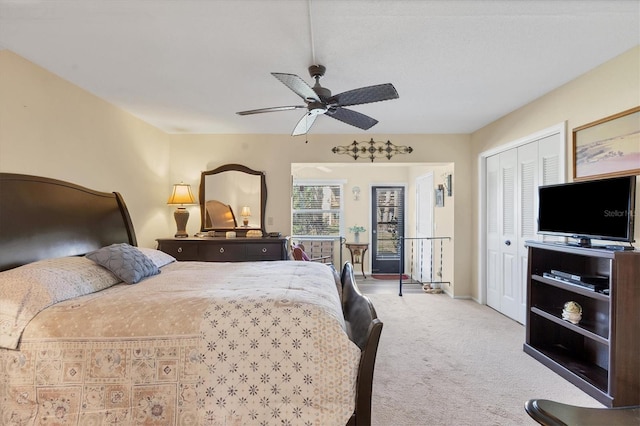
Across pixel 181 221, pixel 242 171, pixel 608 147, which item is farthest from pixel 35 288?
pixel 608 147

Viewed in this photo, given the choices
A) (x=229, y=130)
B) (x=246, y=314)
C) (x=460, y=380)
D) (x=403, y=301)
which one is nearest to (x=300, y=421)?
(x=246, y=314)

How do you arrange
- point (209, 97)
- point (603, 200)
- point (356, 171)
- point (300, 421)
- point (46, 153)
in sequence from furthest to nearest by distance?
point (356, 171) → point (209, 97) → point (46, 153) → point (603, 200) → point (300, 421)

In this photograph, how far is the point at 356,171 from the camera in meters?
7.39

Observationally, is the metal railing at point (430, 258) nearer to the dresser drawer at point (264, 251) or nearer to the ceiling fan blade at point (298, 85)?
the dresser drawer at point (264, 251)

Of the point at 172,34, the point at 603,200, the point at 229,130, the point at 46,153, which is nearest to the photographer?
the point at 172,34

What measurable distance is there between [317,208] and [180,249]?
366 centimetres

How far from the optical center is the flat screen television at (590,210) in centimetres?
225

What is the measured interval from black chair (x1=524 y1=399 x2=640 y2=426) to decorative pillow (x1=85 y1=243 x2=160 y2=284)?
2347 mm

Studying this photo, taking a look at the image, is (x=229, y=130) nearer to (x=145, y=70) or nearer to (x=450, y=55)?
(x=145, y=70)

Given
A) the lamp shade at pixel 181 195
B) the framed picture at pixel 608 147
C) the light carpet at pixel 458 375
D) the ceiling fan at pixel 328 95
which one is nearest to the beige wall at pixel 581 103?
the framed picture at pixel 608 147

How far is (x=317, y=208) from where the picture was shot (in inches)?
294

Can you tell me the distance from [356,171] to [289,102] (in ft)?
13.1

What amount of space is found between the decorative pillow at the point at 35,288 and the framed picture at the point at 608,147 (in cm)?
379

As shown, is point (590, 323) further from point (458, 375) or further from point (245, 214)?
point (245, 214)
